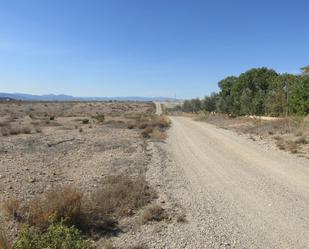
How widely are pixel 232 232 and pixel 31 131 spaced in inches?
1075

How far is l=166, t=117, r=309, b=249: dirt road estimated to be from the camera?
24.2ft

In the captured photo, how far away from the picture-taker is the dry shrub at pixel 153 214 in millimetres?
8555

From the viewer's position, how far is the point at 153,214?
28.8ft

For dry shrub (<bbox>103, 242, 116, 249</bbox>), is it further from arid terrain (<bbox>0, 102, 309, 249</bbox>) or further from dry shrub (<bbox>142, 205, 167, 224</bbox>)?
dry shrub (<bbox>142, 205, 167, 224</bbox>)

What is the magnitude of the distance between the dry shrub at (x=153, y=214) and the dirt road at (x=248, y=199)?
75 centimetres

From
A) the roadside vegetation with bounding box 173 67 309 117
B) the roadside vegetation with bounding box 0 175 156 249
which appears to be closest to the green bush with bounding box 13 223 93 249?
the roadside vegetation with bounding box 0 175 156 249

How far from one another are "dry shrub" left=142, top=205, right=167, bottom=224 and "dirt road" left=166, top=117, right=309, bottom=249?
0.75 meters

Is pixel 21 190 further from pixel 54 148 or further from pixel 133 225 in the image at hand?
pixel 54 148

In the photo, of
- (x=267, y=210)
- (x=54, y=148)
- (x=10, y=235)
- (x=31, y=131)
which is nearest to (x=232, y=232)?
(x=267, y=210)

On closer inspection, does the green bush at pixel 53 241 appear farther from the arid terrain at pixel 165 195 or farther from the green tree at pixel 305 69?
the green tree at pixel 305 69

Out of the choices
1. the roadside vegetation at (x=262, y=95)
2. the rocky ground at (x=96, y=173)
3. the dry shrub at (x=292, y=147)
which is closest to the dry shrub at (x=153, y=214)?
the rocky ground at (x=96, y=173)

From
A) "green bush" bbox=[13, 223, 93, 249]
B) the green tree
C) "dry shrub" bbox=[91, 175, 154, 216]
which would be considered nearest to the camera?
"green bush" bbox=[13, 223, 93, 249]

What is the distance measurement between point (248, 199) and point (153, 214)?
3110 millimetres

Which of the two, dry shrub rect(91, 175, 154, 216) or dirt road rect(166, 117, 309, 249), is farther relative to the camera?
dry shrub rect(91, 175, 154, 216)
